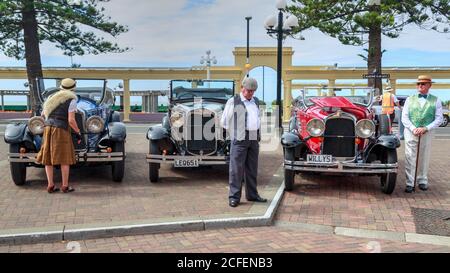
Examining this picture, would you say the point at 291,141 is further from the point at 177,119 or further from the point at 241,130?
the point at 177,119

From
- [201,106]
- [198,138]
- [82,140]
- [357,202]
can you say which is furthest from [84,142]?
[357,202]

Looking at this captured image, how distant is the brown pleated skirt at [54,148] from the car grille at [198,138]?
7.04 ft

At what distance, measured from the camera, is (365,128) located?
7617 mm

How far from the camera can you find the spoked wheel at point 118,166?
26.2ft

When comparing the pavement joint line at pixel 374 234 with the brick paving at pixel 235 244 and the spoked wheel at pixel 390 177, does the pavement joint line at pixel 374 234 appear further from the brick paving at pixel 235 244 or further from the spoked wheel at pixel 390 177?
the spoked wheel at pixel 390 177

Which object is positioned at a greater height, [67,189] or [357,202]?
[67,189]

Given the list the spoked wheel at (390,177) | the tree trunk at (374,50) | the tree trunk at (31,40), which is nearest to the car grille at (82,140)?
the spoked wheel at (390,177)

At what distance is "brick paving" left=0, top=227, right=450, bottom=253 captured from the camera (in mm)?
4844

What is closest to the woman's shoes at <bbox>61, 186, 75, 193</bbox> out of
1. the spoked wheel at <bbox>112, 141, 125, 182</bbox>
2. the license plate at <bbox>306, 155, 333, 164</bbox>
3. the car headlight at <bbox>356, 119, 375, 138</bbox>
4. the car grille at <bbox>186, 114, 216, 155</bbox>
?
the spoked wheel at <bbox>112, 141, 125, 182</bbox>

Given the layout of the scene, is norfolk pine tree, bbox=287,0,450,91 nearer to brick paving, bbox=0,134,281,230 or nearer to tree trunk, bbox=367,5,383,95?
tree trunk, bbox=367,5,383,95

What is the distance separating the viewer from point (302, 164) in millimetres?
7355

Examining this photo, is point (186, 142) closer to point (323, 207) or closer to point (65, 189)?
point (65, 189)

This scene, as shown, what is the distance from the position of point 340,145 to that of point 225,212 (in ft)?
8.78

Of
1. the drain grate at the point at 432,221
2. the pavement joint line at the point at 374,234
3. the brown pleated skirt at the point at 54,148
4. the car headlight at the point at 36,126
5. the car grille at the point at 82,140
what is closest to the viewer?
the pavement joint line at the point at 374,234
